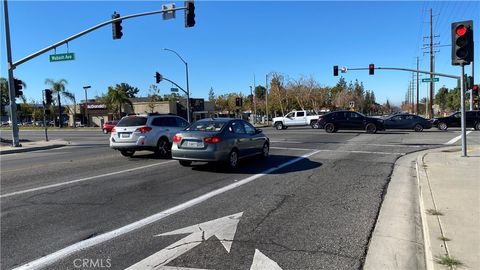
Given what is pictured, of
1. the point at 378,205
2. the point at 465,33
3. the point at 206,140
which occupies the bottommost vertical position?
the point at 378,205

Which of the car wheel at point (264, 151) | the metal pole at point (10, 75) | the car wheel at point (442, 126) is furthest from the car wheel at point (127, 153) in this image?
the car wheel at point (442, 126)

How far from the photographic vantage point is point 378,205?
7.51 m

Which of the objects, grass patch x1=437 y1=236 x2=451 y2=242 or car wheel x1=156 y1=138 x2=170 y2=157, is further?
car wheel x1=156 y1=138 x2=170 y2=157

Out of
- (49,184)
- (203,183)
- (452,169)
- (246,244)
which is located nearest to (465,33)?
(452,169)

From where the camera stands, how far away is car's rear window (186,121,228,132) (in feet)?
38.9

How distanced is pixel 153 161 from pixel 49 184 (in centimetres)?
460

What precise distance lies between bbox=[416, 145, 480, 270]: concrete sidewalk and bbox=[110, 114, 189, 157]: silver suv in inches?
352

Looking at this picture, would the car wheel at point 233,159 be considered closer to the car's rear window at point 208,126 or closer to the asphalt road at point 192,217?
the asphalt road at point 192,217

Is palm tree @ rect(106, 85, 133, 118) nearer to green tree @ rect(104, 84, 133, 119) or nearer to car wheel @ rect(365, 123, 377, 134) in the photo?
green tree @ rect(104, 84, 133, 119)

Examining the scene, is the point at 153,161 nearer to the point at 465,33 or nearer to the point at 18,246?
the point at 18,246

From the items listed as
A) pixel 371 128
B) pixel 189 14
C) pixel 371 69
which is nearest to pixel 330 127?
pixel 371 128

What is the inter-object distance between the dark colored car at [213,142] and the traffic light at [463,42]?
6.58m

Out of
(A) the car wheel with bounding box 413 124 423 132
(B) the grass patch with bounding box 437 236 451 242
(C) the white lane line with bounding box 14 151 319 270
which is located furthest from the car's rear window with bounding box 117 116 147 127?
(A) the car wheel with bounding box 413 124 423 132

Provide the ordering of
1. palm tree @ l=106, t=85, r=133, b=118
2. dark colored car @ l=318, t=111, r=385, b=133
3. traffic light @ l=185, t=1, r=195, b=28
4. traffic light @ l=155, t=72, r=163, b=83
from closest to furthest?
1. traffic light @ l=185, t=1, r=195, b=28
2. dark colored car @ l=318, t=111, r=385, b=133
3. traffic light @ l=155, t=72, r=163, b=83
4. palm tree @ l=106, t=85, r=133, b=118
